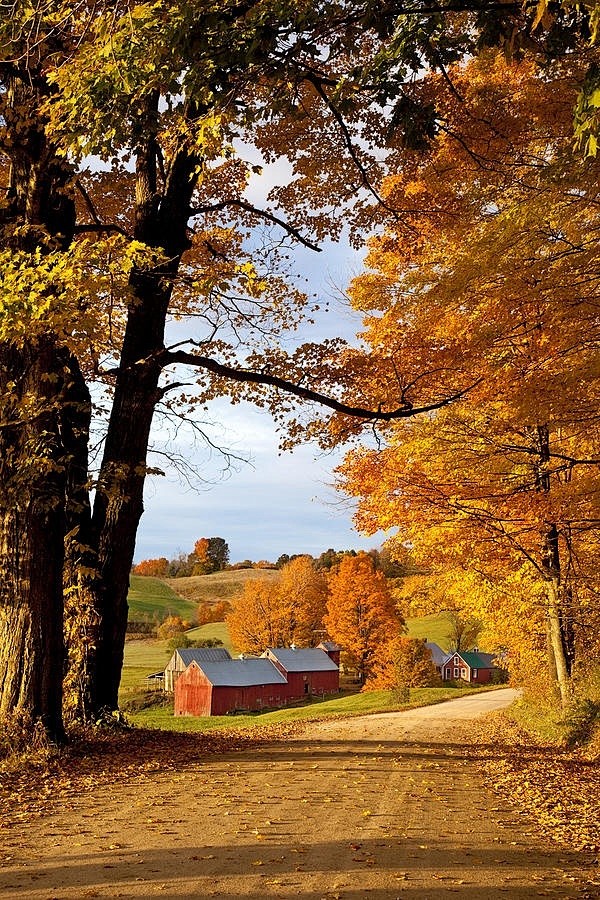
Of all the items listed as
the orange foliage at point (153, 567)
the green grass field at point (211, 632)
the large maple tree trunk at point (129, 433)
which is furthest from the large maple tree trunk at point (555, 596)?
the orange foliage at point (153, 567)

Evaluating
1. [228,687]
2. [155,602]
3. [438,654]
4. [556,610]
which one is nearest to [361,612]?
[228,687]

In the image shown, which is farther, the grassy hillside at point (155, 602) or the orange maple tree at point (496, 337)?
the grassy hillside at point (155, 602)

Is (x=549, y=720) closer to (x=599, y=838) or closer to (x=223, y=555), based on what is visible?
(x=599, y=838)

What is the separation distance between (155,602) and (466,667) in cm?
4602

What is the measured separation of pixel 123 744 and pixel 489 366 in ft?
23.8

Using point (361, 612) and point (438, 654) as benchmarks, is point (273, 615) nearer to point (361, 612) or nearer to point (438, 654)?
→ point (361, 612)

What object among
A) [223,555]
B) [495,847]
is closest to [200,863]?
[495,847]

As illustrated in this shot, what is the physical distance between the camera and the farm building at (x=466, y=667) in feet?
217

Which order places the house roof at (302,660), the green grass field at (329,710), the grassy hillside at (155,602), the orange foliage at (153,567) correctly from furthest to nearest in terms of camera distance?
1. the orange foliage at (153,567)
2. the grassy hillside at (155,602)
3. the house roof at (302,660)
4. the green grass field at (329,710)

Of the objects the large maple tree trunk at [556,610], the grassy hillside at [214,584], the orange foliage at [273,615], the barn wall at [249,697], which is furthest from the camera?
the grassy hillside at [214,584]

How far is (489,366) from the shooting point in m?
10.1

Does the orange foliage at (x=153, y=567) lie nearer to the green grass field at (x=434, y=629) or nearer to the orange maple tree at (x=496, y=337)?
the green grass field at (x=434, y=629)

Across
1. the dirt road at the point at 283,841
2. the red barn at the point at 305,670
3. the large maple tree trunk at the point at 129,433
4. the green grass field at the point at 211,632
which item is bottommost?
the red barn at the point at 305,670

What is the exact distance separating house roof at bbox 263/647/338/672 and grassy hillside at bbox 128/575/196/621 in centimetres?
3983
